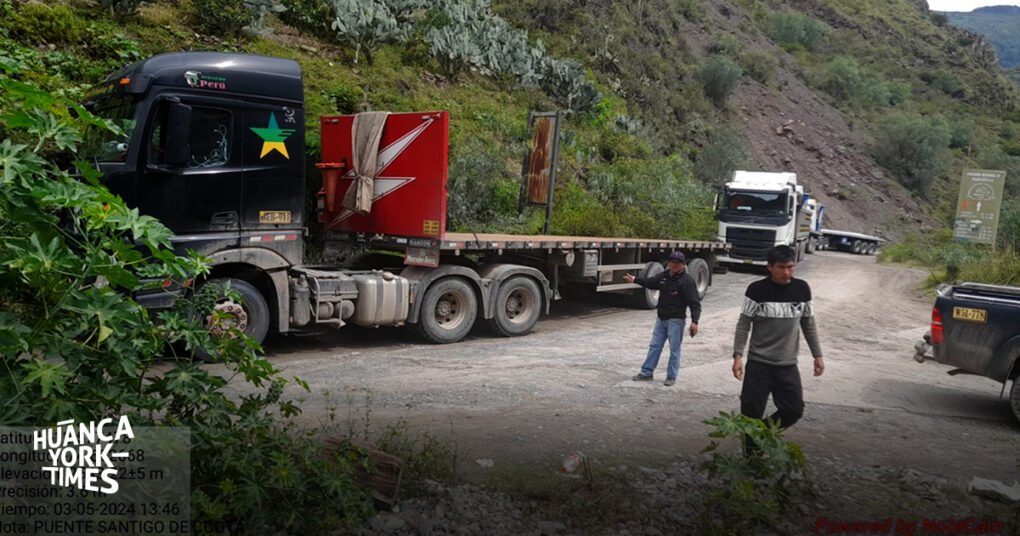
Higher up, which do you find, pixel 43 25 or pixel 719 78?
pixel 719 78

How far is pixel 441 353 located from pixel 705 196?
1590cm

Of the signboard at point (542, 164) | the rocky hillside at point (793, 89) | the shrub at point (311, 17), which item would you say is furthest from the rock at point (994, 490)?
the rocky hillside at point (793, 89)

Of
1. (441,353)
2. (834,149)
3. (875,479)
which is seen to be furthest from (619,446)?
(834,149)

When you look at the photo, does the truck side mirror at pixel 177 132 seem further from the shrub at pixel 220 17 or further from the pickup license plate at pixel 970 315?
the shrub at pixel 220 17

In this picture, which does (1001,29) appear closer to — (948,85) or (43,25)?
(948,85)

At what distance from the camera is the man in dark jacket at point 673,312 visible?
7.98m

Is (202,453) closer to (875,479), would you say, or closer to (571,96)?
(875,479)

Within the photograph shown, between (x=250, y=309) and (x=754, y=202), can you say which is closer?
(x=250, y=309)

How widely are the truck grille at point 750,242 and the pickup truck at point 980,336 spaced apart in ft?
41.7

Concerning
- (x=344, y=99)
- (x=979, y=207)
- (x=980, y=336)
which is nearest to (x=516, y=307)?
(x=980, y=336)

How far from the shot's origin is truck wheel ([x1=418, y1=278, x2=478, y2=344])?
9.41 meters

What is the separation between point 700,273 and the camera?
50.8 feet

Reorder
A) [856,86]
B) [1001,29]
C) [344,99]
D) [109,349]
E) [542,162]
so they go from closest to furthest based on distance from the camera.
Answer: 1. [109,349]
2. [542,162]
3. [344,99]
4. [856,86]
5. [1001,29]

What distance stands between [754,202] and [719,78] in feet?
75.0
